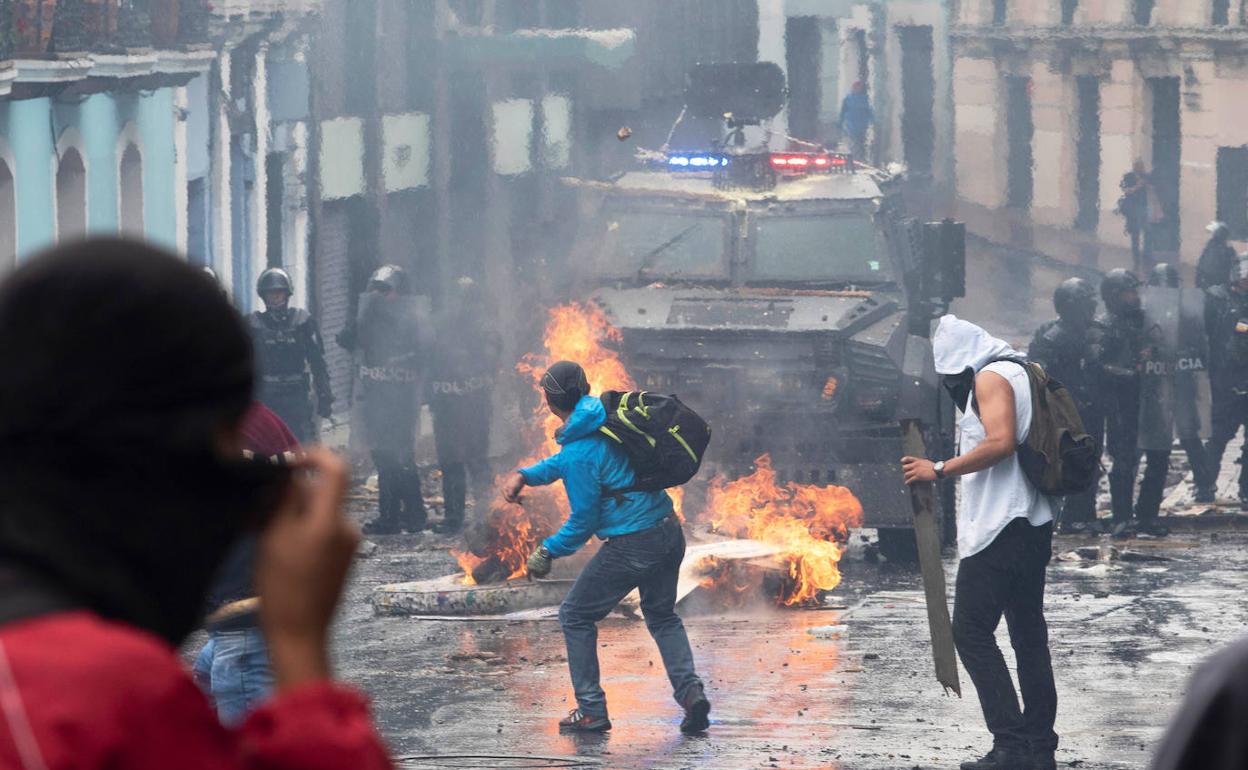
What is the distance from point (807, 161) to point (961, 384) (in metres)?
7.29

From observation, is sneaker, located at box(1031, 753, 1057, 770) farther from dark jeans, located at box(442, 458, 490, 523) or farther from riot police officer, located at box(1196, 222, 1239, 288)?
riot police officer, located at box(1196, 222, 1239, 288)

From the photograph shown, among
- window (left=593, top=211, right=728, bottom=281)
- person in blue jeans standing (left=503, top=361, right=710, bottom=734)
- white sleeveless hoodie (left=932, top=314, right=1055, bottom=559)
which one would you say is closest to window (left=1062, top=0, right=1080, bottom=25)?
window (left=593, top=211, right=728, bottom=281)

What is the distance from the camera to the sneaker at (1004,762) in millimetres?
8047

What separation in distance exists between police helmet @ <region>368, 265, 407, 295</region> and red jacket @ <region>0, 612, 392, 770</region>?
12925mm

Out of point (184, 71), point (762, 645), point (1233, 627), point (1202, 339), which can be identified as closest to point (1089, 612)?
point (1233, 627)

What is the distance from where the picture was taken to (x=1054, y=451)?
26.1 feet

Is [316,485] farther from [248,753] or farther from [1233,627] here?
[1233,627]

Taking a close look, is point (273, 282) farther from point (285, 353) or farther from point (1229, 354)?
point (1229, 354)

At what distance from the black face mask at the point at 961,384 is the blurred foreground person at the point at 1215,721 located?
6235mm

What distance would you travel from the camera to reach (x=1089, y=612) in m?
11.5

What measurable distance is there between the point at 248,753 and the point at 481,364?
1272 cm

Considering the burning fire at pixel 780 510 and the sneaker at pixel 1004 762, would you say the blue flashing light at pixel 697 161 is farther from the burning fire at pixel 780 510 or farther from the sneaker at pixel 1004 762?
the sneaker at pixel 1004 762

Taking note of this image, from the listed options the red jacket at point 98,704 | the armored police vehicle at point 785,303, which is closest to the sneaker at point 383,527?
the armored police vehicle at point 785,303

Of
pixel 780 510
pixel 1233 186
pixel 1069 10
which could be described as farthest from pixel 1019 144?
pixel 780 510
